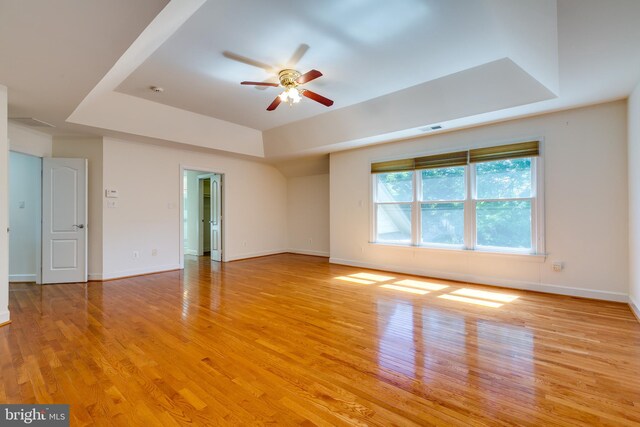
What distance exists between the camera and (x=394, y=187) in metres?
5.76

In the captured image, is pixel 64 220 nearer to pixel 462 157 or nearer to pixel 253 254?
pixel 253 254

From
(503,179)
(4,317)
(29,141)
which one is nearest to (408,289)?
(503,179)

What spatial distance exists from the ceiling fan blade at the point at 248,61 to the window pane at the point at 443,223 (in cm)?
355

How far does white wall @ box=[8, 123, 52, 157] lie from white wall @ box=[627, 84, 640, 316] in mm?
7986

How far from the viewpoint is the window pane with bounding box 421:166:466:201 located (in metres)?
4.97

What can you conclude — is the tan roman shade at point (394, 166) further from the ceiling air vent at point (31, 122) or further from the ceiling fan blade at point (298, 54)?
the ceiling air vent at point (31, 122)

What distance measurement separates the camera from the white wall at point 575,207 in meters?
3.70

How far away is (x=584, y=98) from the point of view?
359cm

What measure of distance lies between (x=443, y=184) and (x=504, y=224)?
115 centimetres

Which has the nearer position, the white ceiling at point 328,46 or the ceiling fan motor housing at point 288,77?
the white ceiling at point 328,46

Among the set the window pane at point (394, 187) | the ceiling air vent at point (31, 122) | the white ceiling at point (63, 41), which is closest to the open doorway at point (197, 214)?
the ceiling air vent at point (31, 122)

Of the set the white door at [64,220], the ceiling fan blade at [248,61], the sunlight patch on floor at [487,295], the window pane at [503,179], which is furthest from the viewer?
the white door at [64,220]

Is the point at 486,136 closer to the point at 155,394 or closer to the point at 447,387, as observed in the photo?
the point at 447,387

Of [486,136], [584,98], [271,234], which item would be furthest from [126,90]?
[584,98]
